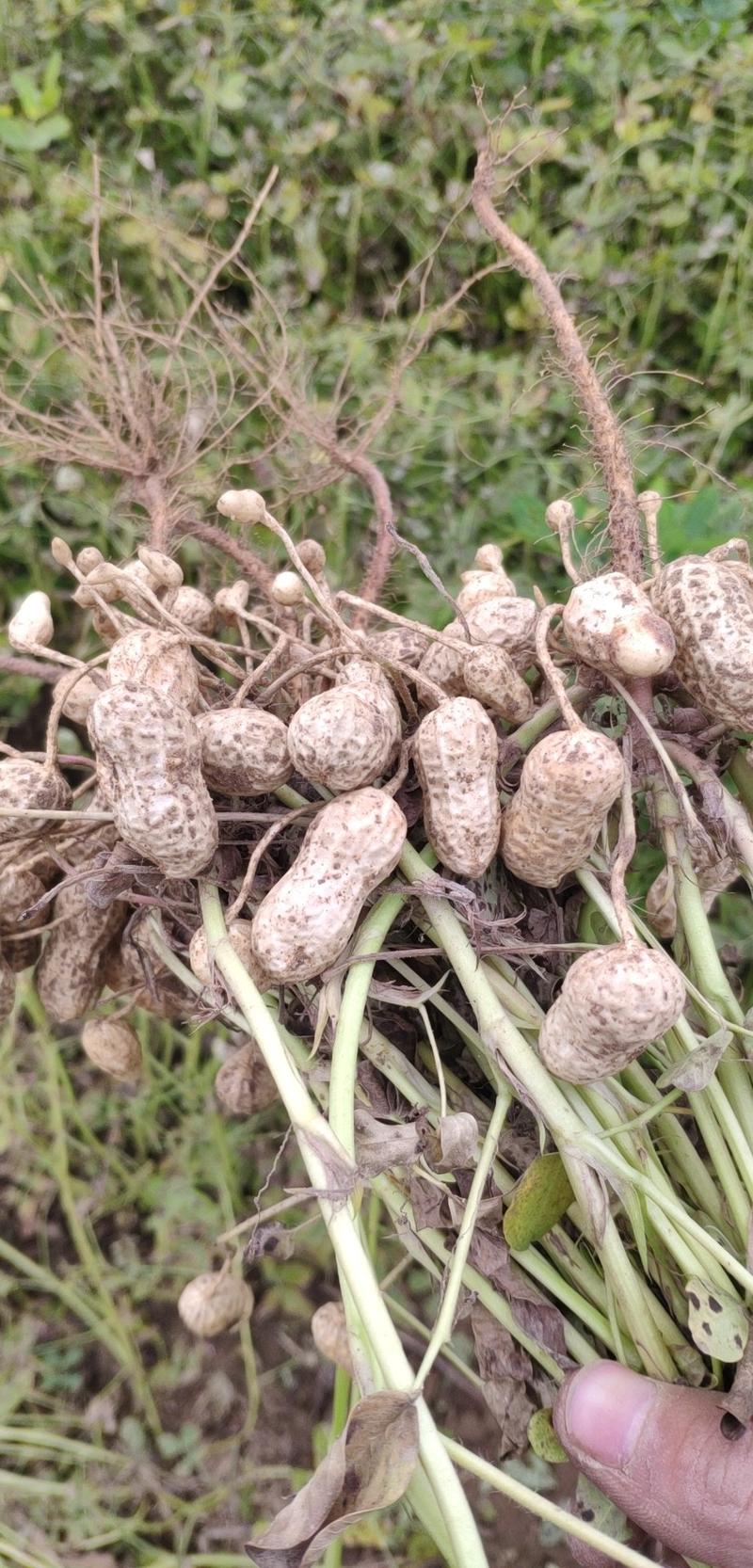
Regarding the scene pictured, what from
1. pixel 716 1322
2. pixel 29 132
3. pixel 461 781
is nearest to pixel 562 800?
pixel 461 781

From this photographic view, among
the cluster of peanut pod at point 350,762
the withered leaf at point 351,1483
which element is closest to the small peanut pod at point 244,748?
the cluster of peanut pod at point 350,762

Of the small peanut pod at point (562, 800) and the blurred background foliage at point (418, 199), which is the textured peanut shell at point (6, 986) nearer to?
the small peanut pod at point (562, 800)

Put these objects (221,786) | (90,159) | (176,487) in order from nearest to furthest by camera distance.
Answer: (221,786) < (176,487) < (90,159)

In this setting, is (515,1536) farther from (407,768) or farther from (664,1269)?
(407,768)

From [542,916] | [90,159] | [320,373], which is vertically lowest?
[542,916]

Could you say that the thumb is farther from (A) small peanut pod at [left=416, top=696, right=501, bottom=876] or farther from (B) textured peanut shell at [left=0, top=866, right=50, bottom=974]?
(B) textured peanut shell at [left=0, top=866, right=50, bottom=974]

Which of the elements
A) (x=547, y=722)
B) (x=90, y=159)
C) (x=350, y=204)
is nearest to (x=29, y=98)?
(x=90, y=159)
